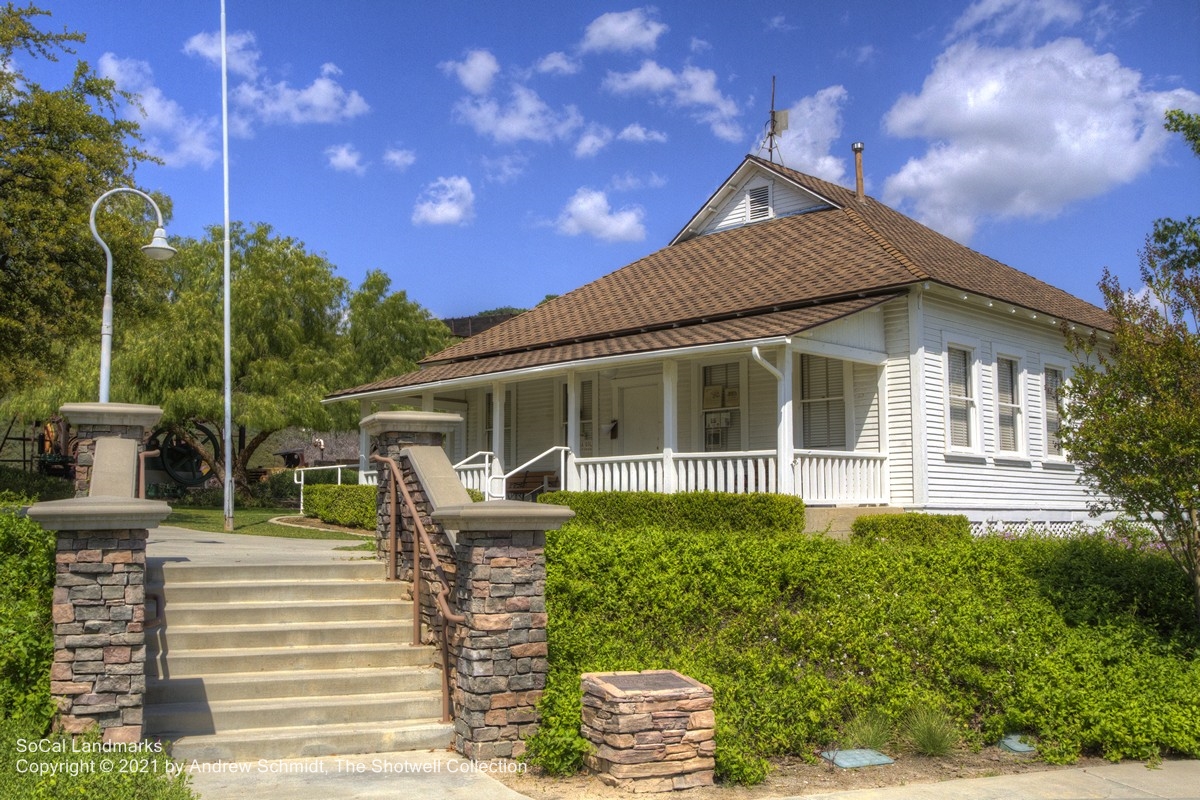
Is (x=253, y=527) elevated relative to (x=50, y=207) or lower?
lower

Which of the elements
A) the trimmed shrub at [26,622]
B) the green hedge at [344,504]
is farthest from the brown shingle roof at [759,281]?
the trimmed shrub at [26,622]

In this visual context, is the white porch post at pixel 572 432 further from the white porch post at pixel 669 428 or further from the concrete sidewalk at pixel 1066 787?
the concrete sidewalk at pixel 1066 787

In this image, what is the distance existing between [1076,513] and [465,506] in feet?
52.8

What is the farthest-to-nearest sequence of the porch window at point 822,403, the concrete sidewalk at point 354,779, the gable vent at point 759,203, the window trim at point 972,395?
the gable vent at point 759,203, the porch window at point 822,403, the window trim at point 972,395, the concrete sidewalk at point 354,779

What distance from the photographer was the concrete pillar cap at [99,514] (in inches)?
238

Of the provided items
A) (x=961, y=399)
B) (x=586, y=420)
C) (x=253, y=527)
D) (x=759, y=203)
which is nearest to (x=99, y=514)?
(x=961, y=399)

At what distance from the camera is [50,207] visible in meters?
19.4

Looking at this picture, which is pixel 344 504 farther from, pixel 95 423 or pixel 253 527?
pixel 95 423

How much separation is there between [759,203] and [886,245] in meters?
4.84

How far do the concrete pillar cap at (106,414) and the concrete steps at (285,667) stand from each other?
7.00 ft

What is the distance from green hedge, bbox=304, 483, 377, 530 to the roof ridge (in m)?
10.4

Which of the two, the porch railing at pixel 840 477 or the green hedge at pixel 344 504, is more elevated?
the porch railing at pixel 840 477

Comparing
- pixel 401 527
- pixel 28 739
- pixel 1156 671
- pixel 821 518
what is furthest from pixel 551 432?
pixel 28 739

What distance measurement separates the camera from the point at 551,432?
21812 millimetres
